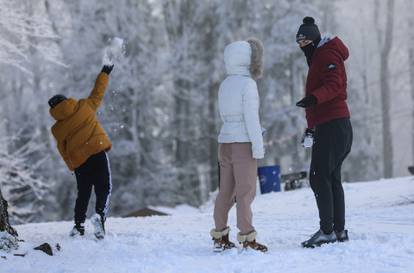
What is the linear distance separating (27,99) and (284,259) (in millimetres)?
27624

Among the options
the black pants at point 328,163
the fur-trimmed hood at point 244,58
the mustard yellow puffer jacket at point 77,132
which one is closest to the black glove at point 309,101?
the black pants at point 328,163

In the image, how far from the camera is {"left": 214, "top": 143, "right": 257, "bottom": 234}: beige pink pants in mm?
5559

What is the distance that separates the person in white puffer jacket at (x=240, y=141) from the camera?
5543 millimetres

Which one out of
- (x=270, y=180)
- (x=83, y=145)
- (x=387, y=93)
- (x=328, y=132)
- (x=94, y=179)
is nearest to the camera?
(x=328, y=132)

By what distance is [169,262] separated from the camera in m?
5.20

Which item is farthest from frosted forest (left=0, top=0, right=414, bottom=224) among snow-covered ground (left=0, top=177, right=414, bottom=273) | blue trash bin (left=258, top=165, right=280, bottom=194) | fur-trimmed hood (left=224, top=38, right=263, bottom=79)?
fur-trimmed hood (left=224, top=38, right=263, bottom=79)

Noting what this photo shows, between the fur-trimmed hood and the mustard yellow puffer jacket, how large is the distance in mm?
2107

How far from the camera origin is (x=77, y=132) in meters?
7.10

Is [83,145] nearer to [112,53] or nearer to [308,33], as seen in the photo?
[112,53]

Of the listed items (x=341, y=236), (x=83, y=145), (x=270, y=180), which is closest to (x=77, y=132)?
(x=83, y=145)

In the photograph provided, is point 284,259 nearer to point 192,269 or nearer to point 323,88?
point 192,269

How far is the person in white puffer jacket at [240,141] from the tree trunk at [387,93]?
29.6 meters

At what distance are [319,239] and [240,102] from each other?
4.61ft

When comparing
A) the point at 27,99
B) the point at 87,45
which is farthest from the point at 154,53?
the point at 27,99
